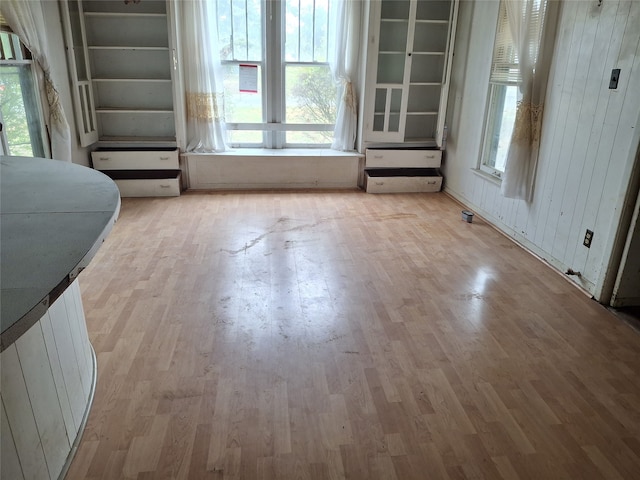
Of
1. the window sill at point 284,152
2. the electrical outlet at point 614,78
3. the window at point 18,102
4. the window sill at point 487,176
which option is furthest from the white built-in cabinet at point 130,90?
the electrical outlet at point 614,78

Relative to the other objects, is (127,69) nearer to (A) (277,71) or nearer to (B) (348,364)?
(A) (277,71)

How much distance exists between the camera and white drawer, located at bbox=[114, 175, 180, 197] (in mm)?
4781

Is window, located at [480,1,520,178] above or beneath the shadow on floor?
above

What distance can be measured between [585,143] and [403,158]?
244 cm

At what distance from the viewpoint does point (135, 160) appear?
4887mm

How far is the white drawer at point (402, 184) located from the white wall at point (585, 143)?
1.29m

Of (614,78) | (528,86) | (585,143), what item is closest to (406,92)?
(528,86)

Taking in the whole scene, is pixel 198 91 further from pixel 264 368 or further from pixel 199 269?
pixel 264 368

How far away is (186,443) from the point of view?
1.73 metres

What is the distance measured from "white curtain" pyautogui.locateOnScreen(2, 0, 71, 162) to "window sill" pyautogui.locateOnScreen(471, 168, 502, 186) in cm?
378

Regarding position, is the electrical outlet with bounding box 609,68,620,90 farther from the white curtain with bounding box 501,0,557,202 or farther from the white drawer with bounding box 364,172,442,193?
the white drawer with bounding box 364,172,442,193

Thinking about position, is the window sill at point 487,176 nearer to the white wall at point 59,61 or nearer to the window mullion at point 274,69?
the window mullion at point 274,69

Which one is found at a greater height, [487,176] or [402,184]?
[487,176]

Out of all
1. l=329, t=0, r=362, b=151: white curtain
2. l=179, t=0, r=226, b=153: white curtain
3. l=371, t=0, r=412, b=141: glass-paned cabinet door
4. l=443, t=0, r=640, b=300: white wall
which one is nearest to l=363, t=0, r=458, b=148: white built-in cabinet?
l=371, t=0, r=412, b=141: glass-paned cabinet door
